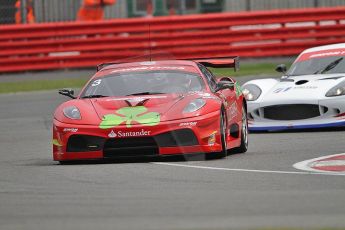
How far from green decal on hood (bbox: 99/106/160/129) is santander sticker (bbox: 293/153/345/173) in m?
1.53

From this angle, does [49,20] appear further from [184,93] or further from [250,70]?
[184,93]

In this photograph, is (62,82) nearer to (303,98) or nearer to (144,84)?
(303,98)

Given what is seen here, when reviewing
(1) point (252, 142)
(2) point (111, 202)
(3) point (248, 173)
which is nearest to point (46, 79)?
(1) point (252, 142)

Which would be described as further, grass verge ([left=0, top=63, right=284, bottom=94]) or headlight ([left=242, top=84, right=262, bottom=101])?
grass verge ([left=0, top=63, right=284, bottom=94])

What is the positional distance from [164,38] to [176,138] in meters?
14.8

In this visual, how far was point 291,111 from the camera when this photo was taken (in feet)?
53.3

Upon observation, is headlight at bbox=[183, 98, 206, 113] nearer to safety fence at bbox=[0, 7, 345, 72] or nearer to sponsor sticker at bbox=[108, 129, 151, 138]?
sponsor sticker at bbox=[108, 129, 151, 138]

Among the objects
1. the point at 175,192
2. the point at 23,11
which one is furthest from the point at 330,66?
the point at 23,11

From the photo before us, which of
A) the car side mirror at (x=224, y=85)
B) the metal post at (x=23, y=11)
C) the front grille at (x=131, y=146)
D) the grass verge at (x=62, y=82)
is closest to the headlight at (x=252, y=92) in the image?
the car side mirror at (x=224, y=85)

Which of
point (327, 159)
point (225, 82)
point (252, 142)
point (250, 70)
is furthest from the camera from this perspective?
point (250, 70)

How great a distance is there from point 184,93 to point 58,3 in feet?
53.8

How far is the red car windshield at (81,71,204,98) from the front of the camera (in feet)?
42.9

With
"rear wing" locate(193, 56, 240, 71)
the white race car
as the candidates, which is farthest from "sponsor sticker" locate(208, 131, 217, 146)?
the white race car

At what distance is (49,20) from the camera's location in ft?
93.2
